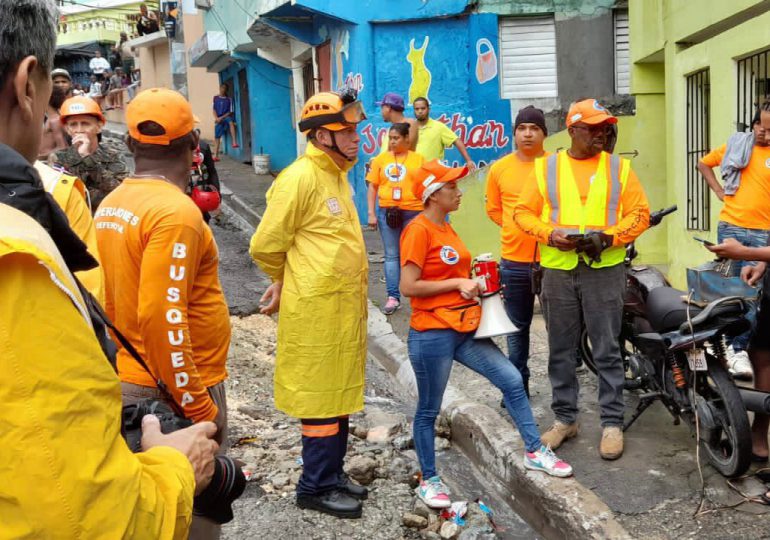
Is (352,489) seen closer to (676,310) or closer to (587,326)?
(587,326)

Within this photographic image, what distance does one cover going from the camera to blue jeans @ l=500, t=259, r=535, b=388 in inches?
212

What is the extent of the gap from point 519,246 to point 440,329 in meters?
1.33

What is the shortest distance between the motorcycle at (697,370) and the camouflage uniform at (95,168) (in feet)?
12.3

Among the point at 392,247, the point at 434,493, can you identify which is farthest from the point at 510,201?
the point at 392,247

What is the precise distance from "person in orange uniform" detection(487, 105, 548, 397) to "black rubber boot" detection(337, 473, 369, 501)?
64.5 inches

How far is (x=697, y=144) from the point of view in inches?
352

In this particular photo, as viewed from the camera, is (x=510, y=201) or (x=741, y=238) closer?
(x=510, y=201)

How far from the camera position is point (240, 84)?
66.4 ft

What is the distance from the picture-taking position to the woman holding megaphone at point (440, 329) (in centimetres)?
427

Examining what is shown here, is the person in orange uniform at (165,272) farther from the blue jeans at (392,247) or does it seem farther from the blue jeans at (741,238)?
the blue jeans at (392,247)

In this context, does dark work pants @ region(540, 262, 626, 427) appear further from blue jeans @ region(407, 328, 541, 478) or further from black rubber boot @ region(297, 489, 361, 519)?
black rubber boot @ region(297, 489, 361, 519)

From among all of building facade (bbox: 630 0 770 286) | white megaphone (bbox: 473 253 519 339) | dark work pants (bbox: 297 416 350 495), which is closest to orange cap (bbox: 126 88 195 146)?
dark work pants (bbox: 297 416 350 495)

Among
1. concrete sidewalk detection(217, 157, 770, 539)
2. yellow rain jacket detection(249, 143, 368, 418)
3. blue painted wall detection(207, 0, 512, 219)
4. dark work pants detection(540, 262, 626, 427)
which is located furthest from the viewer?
blue painted wall detection(207, 0, 512, 219)

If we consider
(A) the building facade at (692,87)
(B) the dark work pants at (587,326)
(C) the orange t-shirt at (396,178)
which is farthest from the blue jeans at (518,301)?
(A) the building facade at (692,87)
